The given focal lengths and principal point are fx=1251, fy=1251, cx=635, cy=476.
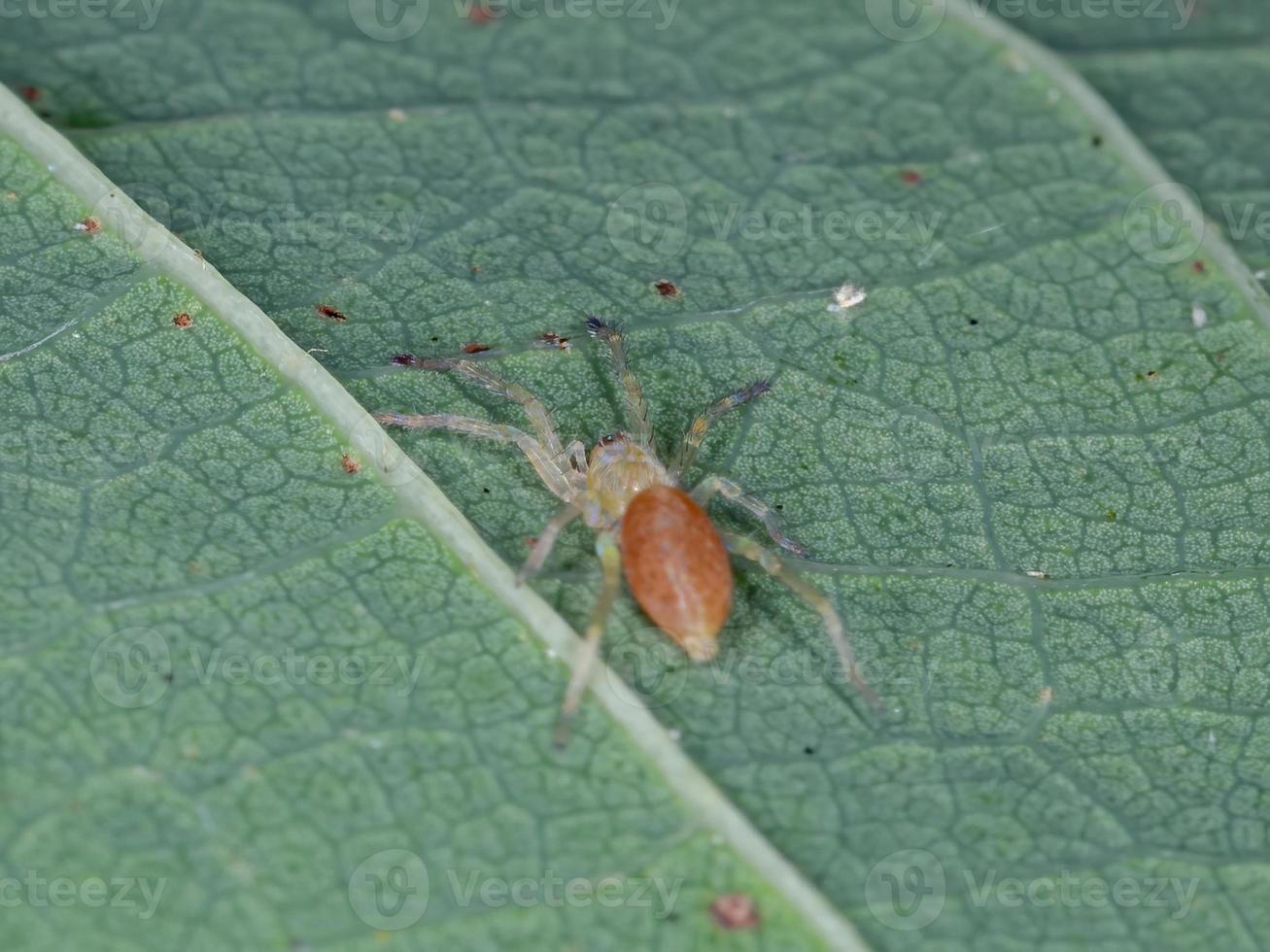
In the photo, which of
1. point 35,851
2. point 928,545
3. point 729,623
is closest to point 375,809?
point 35,851

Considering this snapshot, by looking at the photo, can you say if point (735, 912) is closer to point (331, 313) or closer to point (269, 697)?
point (269, 697)

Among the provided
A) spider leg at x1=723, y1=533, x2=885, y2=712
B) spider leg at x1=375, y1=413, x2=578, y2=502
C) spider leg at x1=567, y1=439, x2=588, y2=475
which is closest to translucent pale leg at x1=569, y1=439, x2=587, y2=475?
spider leg at x1=567, y1=439, x2=588, y2=475

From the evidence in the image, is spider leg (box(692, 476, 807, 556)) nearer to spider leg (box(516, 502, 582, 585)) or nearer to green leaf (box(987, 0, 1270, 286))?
spider leg (box(516, 502, 582, 585))

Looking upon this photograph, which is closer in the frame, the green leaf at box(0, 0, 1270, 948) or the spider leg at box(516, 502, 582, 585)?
the green leaf at box(0, 0, 1270, 948)

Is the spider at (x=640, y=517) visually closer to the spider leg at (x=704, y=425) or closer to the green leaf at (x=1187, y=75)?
the spider leg at (x=704, y=425)

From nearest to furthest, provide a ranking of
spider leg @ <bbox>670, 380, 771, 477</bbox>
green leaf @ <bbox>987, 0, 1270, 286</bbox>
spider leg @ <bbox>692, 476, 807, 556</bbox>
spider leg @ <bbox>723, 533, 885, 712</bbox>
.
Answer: spider leg @ <bbox>723, 533, 885, 712</bbox> < spider leg @ <bbox>692, 476, 807, 556</bbox> < spider leg @ <bbox>670, 380, 771, 477</bbox> < green leaf @ <bbox>987, 0, 1270, 286</bbox>

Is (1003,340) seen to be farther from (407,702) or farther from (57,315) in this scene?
(57,315)

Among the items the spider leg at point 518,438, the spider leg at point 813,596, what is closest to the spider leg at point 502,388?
the spider leg at point 518,438
